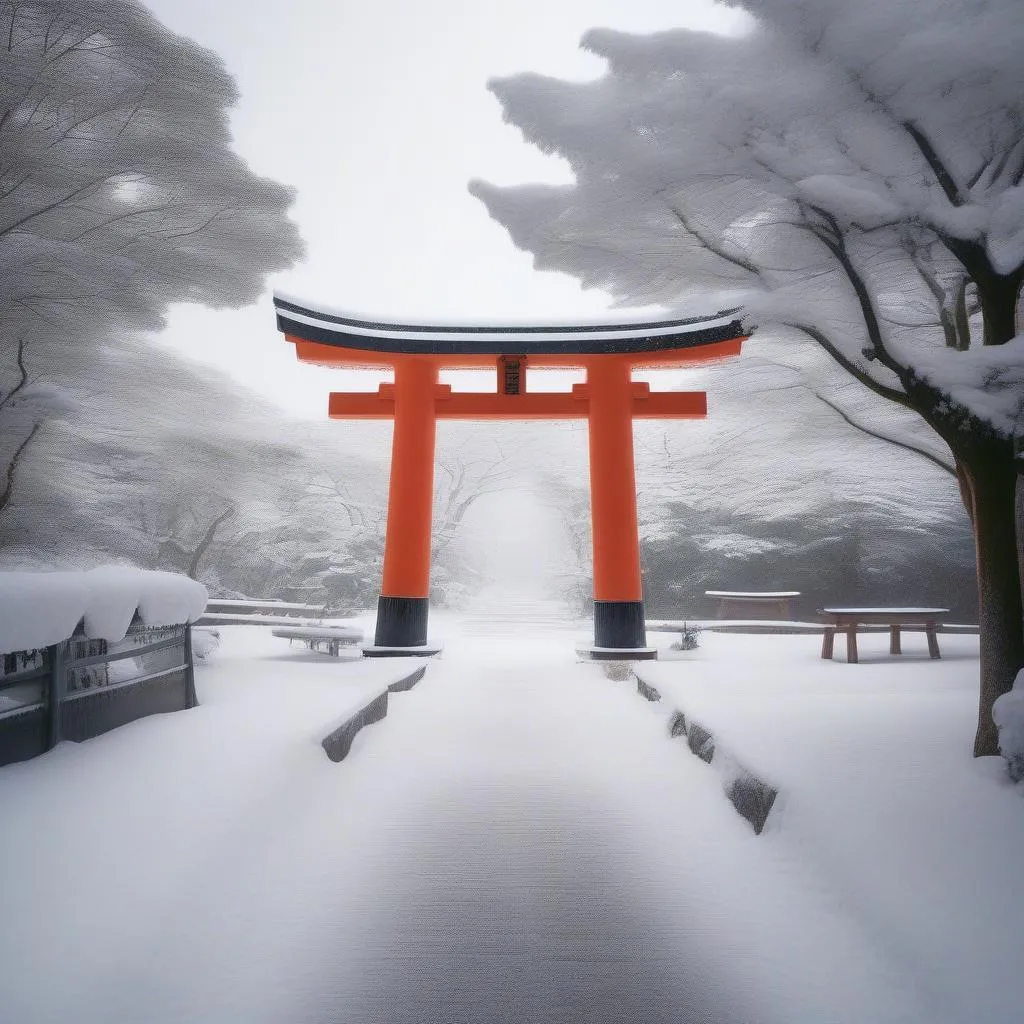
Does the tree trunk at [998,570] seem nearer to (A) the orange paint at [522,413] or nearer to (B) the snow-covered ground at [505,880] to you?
(B) the snow-covered ground at [505,880]

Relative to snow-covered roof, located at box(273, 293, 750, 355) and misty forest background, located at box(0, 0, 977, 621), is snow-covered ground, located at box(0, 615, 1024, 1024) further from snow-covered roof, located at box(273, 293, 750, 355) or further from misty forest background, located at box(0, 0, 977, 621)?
snow-covered roof, located at box(273, 293, 750, 355)

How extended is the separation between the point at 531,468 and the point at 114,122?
52.0 feet

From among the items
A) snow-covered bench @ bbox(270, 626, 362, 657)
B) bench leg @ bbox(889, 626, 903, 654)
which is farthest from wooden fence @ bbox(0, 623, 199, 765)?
bench leg @ bbox(889, 626, 903, 654)

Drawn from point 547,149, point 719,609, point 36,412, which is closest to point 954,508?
point 719,609

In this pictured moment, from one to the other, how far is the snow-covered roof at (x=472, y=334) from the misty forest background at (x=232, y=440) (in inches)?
40.4

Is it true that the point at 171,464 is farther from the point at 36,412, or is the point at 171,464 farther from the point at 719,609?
the point at 719,609

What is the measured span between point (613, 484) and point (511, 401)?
205 centimetres

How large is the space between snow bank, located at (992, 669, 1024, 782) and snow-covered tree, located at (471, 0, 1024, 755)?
609 millimetres

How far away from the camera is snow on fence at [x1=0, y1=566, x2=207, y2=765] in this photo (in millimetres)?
3148

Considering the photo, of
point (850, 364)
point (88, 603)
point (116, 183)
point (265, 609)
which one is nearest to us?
point (88, 603)

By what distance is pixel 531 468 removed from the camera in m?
21.8

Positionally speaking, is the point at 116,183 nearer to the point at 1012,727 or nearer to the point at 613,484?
the point at 613,484

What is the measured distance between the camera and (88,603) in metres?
3.57

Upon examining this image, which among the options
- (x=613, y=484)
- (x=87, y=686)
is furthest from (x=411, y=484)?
(x=87, y=686)
